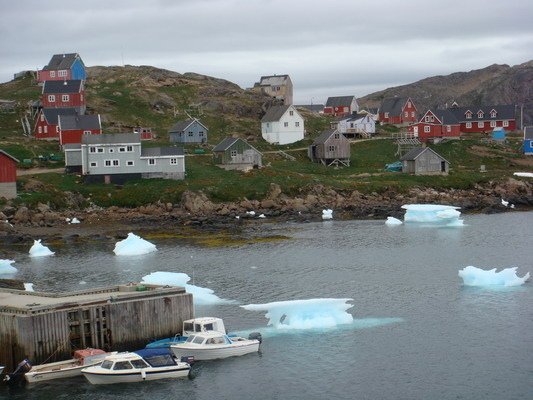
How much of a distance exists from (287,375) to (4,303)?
1258cm

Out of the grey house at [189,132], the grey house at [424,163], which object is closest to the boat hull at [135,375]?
the grey house at [424,163]

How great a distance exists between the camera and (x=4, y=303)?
37.1 meters

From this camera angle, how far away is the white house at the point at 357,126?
125 meters

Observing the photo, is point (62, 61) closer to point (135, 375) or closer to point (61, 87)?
point (61, 87)

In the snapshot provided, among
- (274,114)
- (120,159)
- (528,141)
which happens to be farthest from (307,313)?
(528,141)

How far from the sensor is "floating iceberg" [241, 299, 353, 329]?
4122 centimetres

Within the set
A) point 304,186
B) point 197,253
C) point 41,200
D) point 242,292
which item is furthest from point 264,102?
point 242,292

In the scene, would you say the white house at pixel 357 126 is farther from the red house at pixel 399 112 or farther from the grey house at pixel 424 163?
the grey house at pixel 424 163

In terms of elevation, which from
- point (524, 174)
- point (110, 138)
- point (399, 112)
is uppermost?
point (399, 112)

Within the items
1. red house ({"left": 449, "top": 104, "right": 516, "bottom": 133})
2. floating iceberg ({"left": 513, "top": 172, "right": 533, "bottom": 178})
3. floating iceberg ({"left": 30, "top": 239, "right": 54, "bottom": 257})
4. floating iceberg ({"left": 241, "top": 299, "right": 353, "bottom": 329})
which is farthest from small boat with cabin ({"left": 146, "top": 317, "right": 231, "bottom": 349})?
red house ({"left": 449, "top": 104, "right": 516, "bottom": 133})

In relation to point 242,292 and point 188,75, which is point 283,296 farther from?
point 188,75

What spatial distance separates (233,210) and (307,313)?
44.4m

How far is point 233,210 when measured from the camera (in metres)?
85.6

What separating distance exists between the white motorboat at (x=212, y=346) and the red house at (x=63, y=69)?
316ft
